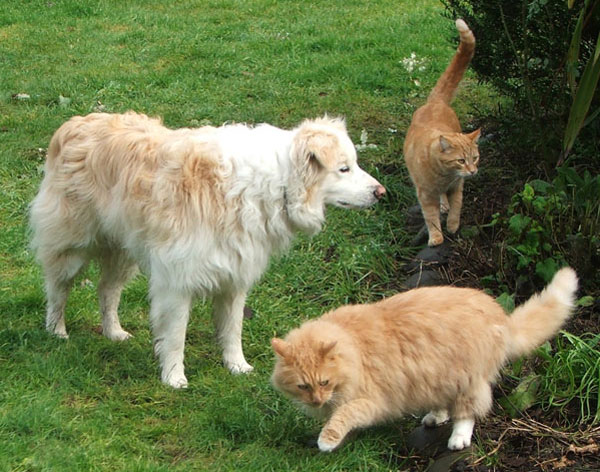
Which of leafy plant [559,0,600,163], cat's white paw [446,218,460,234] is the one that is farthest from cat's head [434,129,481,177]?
leafy plant [559,0,600,163]

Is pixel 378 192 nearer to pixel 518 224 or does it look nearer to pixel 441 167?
pixel 518 224

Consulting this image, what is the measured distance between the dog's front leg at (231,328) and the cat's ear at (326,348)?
125 centimetres

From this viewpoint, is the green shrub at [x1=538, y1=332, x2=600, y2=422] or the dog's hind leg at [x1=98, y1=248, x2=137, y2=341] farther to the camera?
the dog's hind leg at [x1=98, y1=248, x2=137, y2=341]

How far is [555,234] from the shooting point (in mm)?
5086

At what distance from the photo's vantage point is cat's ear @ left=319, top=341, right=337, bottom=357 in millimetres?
3734

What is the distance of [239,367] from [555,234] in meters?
2.04

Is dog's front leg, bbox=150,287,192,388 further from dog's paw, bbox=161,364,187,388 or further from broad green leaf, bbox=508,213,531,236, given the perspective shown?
broad green leaf, bbox=508,213,531,236

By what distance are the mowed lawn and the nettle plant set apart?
1.00 meters

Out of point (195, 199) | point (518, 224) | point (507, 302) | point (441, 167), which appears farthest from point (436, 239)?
point (195, 199)

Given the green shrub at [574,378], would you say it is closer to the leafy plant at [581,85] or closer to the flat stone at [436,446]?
the flat stone at [436,446]

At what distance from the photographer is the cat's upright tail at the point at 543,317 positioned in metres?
4.08

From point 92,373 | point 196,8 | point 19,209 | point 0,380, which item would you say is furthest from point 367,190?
point 196,8

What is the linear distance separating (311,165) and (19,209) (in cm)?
338

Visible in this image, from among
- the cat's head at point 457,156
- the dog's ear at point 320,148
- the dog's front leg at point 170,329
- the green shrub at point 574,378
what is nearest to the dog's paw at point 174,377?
the dog's front leg at point 170,329
